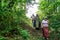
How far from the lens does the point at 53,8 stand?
2191 centimetres

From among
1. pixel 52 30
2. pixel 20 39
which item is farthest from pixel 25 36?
pixel 52 30

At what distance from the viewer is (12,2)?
16.1 metres

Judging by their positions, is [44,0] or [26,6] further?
[44,0]

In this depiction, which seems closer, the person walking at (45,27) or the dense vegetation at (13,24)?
the dense vegetation at (13,24)

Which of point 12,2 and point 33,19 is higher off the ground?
point 12,2

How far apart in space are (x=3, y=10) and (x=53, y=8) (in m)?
7.61

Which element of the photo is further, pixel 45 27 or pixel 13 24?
pixel 13 24

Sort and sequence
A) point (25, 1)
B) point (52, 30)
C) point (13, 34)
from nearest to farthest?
1. point (13, 34)
2. point (25, 1)
3. point (52, 30)

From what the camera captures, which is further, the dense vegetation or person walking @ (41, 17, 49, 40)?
person walking @ (41, 17, 49, 40)

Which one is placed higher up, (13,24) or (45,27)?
(13,24)

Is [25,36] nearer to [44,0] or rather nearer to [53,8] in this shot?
[53,8]

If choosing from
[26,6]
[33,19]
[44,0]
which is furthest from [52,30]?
[44,0]

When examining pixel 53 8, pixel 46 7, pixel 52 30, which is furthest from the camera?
pixel 46 7

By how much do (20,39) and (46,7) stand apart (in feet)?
31.2
